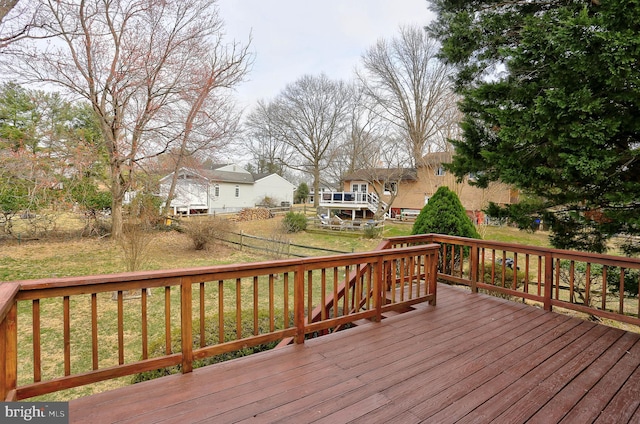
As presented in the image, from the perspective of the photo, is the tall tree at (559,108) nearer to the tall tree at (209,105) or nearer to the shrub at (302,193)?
the tall tree at (209,105)

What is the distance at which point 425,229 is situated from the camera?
22.1 ft

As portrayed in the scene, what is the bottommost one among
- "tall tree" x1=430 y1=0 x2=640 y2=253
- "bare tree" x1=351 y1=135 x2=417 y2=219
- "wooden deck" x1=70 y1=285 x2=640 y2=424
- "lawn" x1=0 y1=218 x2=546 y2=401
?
"lawn" x1=0 y1=218 x2=546 y2=401

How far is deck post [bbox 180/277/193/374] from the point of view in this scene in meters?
2.25

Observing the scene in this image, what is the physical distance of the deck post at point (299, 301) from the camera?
275 cm

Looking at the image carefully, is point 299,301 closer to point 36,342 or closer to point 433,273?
point 36,342

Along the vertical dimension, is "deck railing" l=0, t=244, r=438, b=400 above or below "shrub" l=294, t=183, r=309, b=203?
below

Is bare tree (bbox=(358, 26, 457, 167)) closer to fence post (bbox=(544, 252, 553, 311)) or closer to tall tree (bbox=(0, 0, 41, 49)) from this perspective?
fence post (bbox=(544, 252, 553, 311))

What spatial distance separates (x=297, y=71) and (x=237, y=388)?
23843 mm

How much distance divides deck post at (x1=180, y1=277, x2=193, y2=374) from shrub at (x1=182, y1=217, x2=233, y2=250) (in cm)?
970

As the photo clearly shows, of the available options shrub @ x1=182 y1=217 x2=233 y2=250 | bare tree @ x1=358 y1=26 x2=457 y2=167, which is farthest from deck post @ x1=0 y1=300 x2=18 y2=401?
bare tree @ x1=358 y1=26 x2=457 y2=167

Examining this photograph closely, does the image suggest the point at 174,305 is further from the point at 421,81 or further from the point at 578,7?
the point at 421,81

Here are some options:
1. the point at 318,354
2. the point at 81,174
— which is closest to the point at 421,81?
the point at 81,174

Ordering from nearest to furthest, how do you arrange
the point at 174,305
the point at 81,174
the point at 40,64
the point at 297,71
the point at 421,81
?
the point at 174,305 → the point at 40,64 → the point at 81,174 → the point at 421,81 → the point at 297,71
